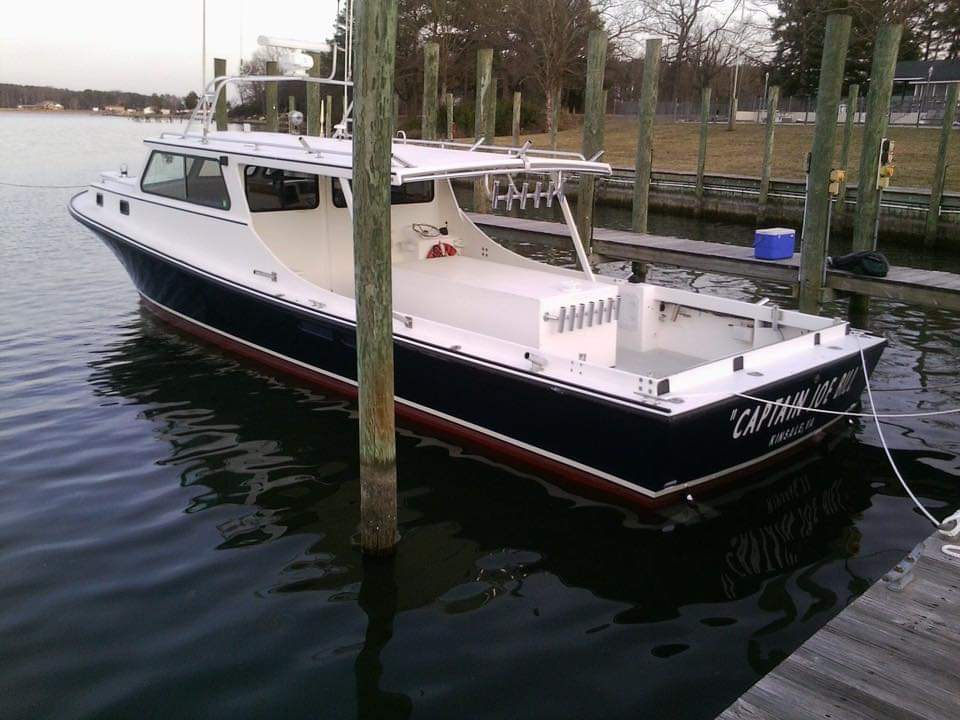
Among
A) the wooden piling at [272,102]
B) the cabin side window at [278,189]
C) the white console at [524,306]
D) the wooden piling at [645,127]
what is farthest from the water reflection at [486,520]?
the wooden piling at [272,102]

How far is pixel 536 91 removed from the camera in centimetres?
4534

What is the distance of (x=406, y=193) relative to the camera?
901cm

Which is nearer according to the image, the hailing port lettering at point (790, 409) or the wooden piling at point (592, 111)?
the hailing port lettering at point (790, 409)

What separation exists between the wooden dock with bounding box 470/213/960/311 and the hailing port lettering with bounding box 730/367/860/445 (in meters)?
2.23

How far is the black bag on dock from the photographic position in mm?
8742

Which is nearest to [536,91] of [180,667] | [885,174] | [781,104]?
[781,104]

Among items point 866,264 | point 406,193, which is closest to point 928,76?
point 866,264

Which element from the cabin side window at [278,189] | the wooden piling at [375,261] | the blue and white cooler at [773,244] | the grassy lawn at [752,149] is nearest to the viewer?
the wooden piling at [375,261]

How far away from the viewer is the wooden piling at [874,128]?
8914 mm

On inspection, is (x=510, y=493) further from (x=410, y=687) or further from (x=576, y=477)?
(x=410, y=687)

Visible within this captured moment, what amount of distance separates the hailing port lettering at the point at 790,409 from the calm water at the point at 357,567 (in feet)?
1.52

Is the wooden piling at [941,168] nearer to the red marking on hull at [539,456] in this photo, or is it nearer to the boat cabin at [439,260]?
the boat cabin at [439,260]

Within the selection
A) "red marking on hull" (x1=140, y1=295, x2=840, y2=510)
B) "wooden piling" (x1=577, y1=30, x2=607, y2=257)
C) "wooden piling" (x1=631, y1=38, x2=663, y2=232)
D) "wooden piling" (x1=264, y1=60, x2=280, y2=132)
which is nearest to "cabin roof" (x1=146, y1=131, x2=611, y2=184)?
"red marking on hull" (x1=140, y1=295, x2=840, y2=510)

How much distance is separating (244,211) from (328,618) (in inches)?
194
